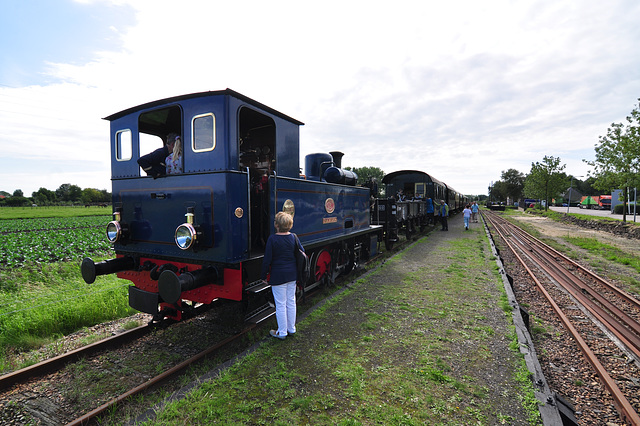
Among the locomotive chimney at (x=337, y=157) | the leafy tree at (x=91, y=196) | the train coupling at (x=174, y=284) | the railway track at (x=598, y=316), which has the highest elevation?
the leafy tree at (x=91, y=196)

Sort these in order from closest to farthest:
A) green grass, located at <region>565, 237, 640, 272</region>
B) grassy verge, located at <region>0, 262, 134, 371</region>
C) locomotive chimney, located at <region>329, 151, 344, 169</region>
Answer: grassy verge, located at <region>0, 262, 134, 371</region>
locomotive chimney, located at <region>329, 151, 344, 169</region>
green grass, located at <region>565, 237, 640, 272</region>

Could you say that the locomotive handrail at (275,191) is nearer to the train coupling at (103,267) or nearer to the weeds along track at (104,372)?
the weeds along track at (104,372)

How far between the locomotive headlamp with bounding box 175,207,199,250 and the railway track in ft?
16.3

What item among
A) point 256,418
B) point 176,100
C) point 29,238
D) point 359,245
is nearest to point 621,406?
point 256,418

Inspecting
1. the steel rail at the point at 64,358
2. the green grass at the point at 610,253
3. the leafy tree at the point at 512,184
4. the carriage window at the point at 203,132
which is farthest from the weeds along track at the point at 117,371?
the leafy tree at the point at 512,184

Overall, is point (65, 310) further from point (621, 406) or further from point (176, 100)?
point (621, 406)

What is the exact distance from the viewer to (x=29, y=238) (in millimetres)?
15008

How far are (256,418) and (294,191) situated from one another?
3.06 m

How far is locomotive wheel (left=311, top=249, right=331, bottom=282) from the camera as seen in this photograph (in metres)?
5.93

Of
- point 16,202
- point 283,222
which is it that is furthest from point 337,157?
point 16,202

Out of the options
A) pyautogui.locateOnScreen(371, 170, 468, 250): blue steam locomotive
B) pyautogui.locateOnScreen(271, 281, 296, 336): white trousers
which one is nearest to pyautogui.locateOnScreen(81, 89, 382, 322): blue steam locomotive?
pyautogui.locateOnScreen(271, 281, 296, 336): white trousers

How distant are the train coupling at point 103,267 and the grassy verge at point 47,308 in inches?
46.1

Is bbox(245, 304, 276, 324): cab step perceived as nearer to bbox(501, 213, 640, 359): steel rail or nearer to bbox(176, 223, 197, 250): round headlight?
bbox(176, 223, 197, 250): round headlight

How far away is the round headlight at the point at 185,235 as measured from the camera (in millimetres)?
3602
